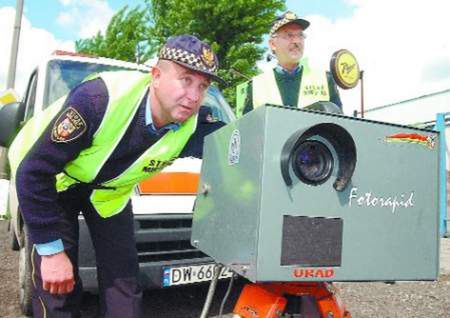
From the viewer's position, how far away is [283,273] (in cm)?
130

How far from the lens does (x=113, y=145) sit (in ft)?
6.67

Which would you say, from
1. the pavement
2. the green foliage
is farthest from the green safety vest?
the green foliage

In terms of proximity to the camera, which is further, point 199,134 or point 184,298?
point 184,298

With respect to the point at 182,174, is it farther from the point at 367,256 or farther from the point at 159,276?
the point at 367,256

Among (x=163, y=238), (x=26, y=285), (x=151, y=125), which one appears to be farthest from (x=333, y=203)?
(x=26, y=285)

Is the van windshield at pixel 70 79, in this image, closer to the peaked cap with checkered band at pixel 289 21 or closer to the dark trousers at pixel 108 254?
the peaked cap with checkered band at pixel 289 21

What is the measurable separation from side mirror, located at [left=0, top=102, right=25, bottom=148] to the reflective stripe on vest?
1.76m

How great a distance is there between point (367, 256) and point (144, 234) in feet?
6.69

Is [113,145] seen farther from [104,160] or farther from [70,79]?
[70,79]

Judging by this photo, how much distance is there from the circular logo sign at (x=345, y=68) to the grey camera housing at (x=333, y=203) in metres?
1.15

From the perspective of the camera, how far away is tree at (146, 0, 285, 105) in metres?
13.9

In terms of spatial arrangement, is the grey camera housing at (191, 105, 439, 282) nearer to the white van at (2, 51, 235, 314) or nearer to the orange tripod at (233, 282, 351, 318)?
the orange tripod at (233, 282, 351, 318)

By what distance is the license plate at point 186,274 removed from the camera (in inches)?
126

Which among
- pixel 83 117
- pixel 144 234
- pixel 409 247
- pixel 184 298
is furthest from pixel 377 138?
pixel 184 298
